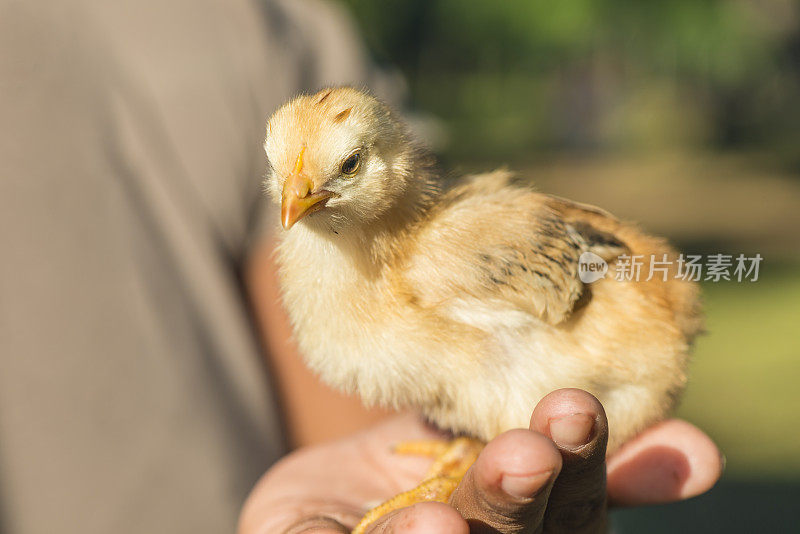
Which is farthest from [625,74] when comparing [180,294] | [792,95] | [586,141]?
[180,294]

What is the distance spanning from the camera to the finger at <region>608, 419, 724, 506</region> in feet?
6.02

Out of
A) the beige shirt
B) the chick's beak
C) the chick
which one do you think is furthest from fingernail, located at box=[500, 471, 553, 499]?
the beige shirt

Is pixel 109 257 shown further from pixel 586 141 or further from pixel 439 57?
pixel 586 141

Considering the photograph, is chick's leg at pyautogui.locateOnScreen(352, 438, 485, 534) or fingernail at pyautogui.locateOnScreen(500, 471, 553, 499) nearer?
fingernail at pyautogui.locateOnScreen(500, 471, 553, 499)

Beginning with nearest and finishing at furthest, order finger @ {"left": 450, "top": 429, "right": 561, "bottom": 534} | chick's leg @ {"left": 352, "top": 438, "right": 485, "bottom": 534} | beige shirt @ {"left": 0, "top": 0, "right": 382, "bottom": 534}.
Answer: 1. finger @ {"left": 450, "top": 429, "right": 561, "bottom": 534}
2. chick's leg @ {"left": 352, "top": 438, "right": 485, "bottom": 534}
3. beige shirt @ {"left": 0, "top": 0, "right": 382, "bottom": 534}

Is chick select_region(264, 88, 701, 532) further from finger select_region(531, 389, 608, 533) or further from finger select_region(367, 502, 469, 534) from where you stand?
finger select_region(367, 502, 469, 534)

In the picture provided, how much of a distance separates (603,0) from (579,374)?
36.8 feet

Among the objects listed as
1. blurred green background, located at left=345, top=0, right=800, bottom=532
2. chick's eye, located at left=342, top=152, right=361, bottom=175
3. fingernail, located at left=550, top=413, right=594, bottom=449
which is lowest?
blurred green background, located at left=345, top=0, right=800, bottom=532

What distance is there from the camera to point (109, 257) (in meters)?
2.37

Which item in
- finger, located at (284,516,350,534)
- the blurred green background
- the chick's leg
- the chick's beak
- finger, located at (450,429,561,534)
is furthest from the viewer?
the blurred green background

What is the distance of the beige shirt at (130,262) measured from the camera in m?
2.22

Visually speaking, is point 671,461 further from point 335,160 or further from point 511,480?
point 335,160

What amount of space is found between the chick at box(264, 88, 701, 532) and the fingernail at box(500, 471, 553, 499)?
0.34 meters

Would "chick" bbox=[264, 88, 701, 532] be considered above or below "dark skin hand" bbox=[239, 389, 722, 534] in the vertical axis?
above
